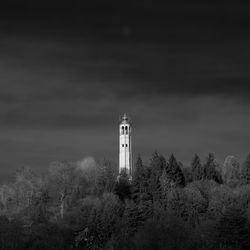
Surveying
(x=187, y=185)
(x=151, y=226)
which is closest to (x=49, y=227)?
(x=151, y=226)

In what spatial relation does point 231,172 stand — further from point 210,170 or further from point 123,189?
point 123,189

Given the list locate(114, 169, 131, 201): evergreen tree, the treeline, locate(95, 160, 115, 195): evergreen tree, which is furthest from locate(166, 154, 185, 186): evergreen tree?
locate(95, 160, 115, 195): evergreen tree

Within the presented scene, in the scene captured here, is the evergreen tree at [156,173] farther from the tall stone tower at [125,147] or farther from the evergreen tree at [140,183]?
the tall stone tower at [125,147]

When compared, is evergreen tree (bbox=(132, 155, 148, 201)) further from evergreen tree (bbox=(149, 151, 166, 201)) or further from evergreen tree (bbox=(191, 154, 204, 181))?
evergreen tree (bbox=(191, 154, 204, 181))

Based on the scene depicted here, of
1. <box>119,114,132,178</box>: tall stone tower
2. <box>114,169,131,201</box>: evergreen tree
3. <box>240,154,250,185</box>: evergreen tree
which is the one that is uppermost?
<box>119,114,132,178</box>: tall stone tower

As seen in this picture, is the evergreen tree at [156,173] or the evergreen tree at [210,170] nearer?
the evergreen tree at [156,173]

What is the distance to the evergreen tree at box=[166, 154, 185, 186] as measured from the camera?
86.1 metres

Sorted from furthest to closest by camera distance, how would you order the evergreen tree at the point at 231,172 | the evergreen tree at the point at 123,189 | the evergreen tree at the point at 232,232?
1. the evergreen tree at the point at 231,172
2. the evergreen tree at the point at 123,189
3. the evergreen tree at the point at 232,232

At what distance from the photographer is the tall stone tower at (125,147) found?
111312 mm

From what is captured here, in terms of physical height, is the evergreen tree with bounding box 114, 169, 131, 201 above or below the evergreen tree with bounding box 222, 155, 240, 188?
below

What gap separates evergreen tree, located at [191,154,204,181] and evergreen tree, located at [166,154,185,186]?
1.88 meters

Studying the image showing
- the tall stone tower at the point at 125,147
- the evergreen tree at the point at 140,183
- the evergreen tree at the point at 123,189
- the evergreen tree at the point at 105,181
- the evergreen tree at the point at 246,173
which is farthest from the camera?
the tall stone tower at the point at 125,147

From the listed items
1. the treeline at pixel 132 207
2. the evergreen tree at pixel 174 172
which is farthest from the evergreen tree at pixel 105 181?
the evergreen tree at pixel 174 172

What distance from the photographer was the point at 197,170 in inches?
3524
